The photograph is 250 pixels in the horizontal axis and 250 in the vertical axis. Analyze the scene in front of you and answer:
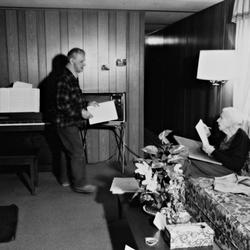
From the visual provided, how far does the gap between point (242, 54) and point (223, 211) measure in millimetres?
1890

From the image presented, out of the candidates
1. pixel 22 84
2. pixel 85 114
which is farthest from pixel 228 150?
pixel 22 84

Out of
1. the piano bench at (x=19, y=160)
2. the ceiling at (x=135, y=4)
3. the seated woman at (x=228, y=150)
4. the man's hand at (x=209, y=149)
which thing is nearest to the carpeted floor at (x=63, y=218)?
the piano bench at (x=19, y=160)

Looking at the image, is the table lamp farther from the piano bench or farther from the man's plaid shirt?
the piano bench

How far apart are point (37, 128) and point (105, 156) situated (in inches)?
48.7

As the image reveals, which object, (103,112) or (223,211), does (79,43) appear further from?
(223,211)

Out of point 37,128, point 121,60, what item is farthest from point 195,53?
point 37,128

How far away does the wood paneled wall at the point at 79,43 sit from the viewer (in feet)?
14.3

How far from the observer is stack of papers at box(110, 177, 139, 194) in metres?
2.63

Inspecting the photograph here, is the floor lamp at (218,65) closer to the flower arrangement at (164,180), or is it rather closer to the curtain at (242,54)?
the curtain at (242,54)

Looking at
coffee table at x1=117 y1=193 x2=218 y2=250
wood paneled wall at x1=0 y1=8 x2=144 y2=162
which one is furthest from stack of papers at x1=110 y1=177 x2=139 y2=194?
wood paneled wall at x1=0 y1=8 x2=144 y2=162

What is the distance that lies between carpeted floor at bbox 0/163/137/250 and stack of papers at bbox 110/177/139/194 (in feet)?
1.28

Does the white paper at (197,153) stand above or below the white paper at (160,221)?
above

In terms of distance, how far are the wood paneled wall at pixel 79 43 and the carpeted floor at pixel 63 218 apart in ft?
4.34

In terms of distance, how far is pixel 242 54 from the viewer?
11.4 feet
